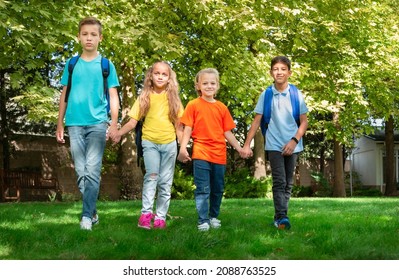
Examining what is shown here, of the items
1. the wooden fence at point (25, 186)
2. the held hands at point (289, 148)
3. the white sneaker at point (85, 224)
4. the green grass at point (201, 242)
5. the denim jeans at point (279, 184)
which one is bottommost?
the wooden fence at point (25, 186)

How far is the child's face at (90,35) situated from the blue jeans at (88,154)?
878 mm

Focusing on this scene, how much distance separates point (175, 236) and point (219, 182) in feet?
4.09

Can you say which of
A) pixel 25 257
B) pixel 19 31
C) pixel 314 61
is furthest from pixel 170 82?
pixel 314 61

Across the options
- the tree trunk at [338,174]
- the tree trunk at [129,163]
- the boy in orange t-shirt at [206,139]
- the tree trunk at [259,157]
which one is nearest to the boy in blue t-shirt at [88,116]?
the boy in orange t-shirt at [206,139]

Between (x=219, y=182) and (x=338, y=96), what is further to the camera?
(x=338, y=96)

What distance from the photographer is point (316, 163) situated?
41.6 m

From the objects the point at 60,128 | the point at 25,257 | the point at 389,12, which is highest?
the point at 389,12

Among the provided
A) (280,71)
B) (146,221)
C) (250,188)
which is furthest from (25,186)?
(280,71)

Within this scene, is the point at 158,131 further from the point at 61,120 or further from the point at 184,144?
the point at 61,120

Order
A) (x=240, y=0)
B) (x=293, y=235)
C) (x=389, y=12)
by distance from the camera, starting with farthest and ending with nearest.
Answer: (x=389, y=12), (x=240, y=0), (x=293, y=235)

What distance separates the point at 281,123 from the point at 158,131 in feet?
4.74

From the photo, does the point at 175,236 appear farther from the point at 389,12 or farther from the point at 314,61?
the point at 389,12

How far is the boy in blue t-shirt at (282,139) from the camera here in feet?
21.4

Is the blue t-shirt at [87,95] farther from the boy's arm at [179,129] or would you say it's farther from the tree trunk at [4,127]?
the tree trunk at [4,127]
